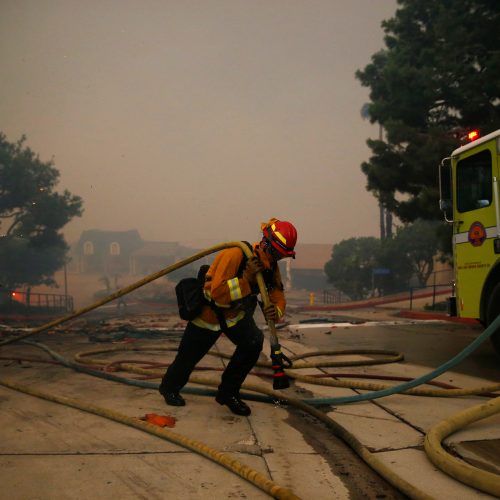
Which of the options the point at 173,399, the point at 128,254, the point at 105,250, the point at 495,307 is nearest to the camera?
the point at 173,399

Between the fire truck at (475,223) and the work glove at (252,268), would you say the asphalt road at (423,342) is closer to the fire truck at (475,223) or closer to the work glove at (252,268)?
the fire truck at (475,223)

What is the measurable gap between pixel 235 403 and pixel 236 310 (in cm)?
73

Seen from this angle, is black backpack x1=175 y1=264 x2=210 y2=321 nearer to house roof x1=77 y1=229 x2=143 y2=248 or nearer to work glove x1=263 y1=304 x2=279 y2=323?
work glove x1=263 y1=304 x2=279 y2=323

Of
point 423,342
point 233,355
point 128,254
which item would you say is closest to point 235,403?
point 233,355

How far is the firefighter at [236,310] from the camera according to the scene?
3.72m

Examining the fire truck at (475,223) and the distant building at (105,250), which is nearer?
the fire truck at (475,223)

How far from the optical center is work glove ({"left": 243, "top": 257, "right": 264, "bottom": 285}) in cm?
374

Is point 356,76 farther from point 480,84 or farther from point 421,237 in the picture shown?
point 421,237

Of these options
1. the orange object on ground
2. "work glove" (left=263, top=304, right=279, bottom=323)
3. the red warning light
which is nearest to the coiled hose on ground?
"work glove" (left=263, top=304, right=279, bottom=323)

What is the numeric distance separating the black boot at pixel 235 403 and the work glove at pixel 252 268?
0.96 m

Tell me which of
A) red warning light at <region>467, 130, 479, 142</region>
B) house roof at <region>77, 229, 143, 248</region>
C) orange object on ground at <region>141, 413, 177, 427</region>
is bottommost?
orange object on ground at <region>141, 413, 177, 427</region>

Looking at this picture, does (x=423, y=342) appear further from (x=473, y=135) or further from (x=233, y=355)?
(x=233, y=355)

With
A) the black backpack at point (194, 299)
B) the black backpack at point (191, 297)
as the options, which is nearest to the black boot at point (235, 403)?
the black backpack at point (194, 299)

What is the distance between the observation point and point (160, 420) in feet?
12.1
